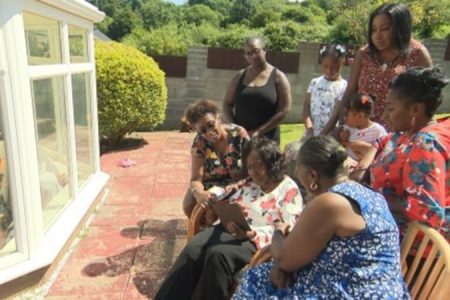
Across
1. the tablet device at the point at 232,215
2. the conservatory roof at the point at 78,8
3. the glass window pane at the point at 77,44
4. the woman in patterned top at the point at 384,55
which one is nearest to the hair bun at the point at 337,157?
the tablet device at the point at 232,215

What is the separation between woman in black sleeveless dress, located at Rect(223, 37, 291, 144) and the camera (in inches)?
136

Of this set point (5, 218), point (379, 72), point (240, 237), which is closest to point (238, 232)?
point (240, 237)

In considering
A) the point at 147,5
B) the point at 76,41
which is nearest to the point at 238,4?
the point at 147,5

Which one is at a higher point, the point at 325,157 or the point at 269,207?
the point at 325,157

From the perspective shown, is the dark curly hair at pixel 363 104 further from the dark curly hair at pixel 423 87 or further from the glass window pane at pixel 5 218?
the glass window pane at pixel 5 218

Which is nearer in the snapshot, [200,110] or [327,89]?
[200,110]

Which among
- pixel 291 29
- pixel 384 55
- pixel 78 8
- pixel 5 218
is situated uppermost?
pixel 291 29

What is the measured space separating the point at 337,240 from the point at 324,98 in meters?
2.19

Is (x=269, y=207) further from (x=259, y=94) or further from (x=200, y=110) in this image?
(x=259, y=94)

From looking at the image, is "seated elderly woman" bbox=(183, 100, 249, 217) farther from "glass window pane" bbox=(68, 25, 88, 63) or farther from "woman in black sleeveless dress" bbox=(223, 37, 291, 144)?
"glass window pane" bbox=(68, 25, 88, 63)

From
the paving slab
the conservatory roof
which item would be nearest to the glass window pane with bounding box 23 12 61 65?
the conservatory roof

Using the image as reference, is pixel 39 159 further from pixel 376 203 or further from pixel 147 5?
pixel 147 5

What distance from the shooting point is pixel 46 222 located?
3.11 m

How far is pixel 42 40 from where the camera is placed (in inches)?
117
